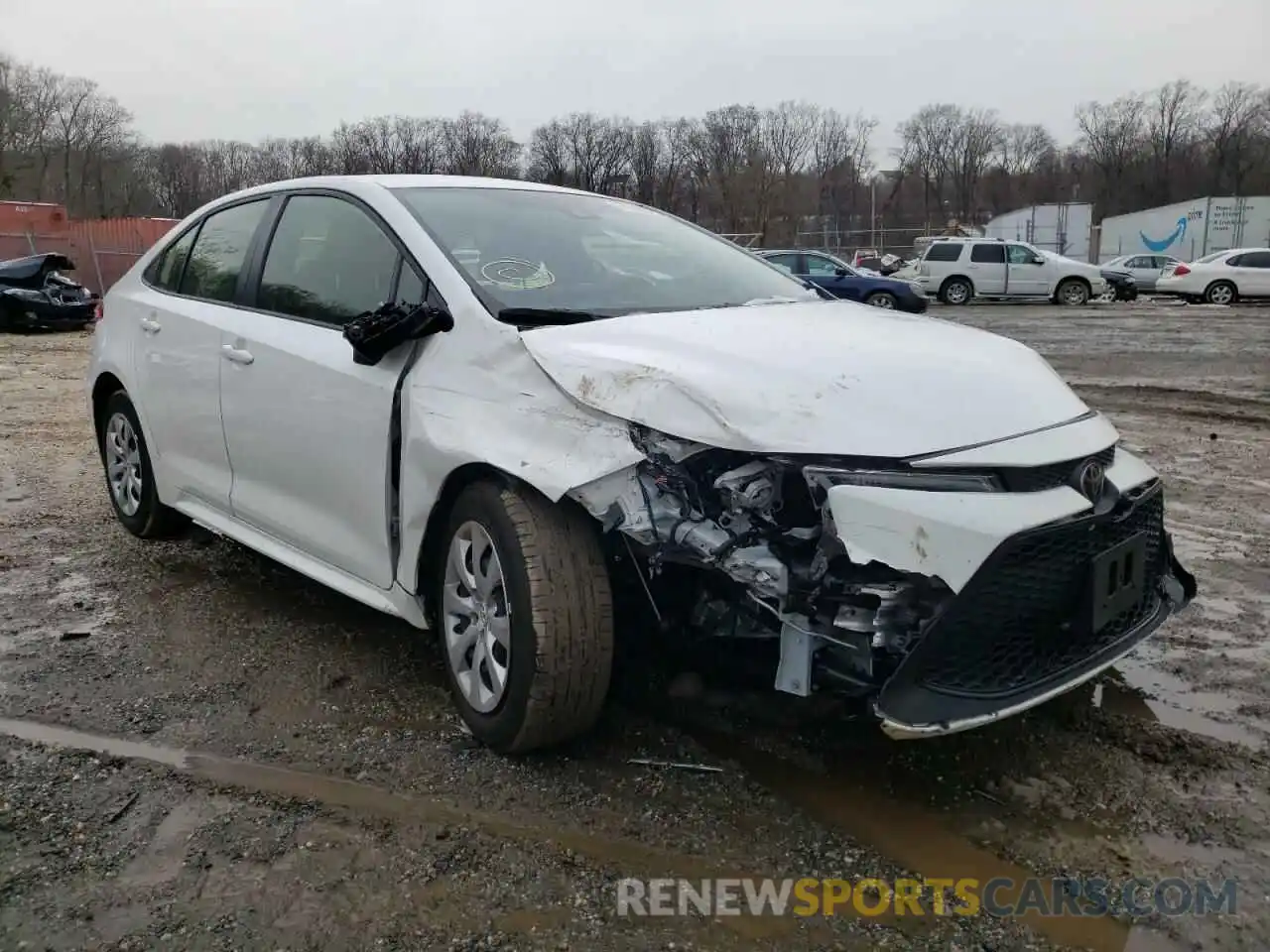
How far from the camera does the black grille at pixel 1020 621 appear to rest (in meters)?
2.43

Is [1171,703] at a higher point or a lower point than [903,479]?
lower

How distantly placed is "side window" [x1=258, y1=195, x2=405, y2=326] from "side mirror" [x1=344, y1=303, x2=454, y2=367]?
0.29 meters

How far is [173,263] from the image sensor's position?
186 inches

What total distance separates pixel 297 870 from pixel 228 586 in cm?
228

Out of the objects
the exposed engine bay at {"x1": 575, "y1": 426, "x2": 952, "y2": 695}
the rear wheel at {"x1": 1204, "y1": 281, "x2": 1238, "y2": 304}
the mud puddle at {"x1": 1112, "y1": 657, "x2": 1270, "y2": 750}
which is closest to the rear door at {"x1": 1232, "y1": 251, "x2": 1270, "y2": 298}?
the rear wheel at {"x1": 1204, "y1": 281, "x2": 1238, "y2": 304}

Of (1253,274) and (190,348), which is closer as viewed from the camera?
(190,348)

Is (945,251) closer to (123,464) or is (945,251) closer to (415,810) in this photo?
(123,464)

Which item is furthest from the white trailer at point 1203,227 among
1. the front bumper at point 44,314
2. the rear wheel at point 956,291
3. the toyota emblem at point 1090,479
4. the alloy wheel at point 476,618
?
the alloy wheel at point 476,618

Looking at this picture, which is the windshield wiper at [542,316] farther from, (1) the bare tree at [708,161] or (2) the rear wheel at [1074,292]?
(1) the bare tree at [708,161]

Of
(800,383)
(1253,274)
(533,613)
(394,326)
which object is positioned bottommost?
(533,613)

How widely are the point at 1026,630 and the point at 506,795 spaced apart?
1.41 m

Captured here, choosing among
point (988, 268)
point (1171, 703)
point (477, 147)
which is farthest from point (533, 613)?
point (477, 147)

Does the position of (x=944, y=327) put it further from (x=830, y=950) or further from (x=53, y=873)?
(x=53, y=873)

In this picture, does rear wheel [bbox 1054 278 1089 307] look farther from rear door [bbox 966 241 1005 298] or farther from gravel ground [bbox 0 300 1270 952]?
gravel ground [bbox 0 300 1270 952]
